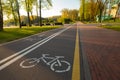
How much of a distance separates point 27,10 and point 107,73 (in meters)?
41.1

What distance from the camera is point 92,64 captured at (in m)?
6.27

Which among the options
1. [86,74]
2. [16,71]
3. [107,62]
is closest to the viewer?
[86,74]

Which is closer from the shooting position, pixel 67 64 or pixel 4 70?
pixel 4 70

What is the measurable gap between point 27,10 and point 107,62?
131 ft

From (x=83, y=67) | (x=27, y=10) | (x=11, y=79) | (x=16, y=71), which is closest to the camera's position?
(x=11, y=79)

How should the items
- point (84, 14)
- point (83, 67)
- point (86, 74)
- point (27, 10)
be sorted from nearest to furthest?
point (86, 74) < point (83, 67) < point (27, 10) < point (84, 14)

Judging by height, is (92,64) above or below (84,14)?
below

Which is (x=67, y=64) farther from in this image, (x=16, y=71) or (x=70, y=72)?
(x=16, y=71)

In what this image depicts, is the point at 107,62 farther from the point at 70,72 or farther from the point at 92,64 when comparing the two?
the point at 70,72

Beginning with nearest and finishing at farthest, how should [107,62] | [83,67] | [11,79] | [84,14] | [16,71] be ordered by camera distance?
[11,79]
[16,71]
[83,67]
[107,62]
[84,14]

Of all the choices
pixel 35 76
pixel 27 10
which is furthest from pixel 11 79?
pixel 27 10

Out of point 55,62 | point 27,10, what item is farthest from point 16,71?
point 27,10

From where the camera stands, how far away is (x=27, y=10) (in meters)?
44.2

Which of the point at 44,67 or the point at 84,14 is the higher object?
the point at 84,14
